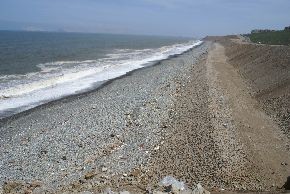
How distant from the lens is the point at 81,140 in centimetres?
1766

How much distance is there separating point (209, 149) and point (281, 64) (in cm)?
1960

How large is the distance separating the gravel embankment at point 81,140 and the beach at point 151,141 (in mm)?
39

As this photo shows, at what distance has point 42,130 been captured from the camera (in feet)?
65.1

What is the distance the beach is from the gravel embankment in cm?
4

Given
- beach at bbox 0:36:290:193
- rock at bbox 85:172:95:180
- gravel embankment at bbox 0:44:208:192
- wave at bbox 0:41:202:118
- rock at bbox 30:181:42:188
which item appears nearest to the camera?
rock at bbox 30:181:42:188

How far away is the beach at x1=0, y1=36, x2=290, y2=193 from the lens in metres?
13.7

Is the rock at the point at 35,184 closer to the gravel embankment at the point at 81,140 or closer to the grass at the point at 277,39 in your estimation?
the gravel embankment at the point at 81,140

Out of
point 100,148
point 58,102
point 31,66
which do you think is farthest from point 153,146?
point 31,66

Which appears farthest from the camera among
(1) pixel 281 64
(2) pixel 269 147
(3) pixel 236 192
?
(1) pixel 281 64

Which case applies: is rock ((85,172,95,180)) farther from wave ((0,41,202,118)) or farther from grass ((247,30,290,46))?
grass ((247,30,290,46))

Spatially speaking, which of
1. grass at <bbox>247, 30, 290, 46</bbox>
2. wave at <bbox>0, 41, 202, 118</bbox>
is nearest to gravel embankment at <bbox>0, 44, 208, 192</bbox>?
wave at <bbox>0, 41, 202, 118</bbox>

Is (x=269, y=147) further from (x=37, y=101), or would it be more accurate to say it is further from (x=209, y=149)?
(x=37, y=101)

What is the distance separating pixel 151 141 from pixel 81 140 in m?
2.98

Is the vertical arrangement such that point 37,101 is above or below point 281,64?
below
